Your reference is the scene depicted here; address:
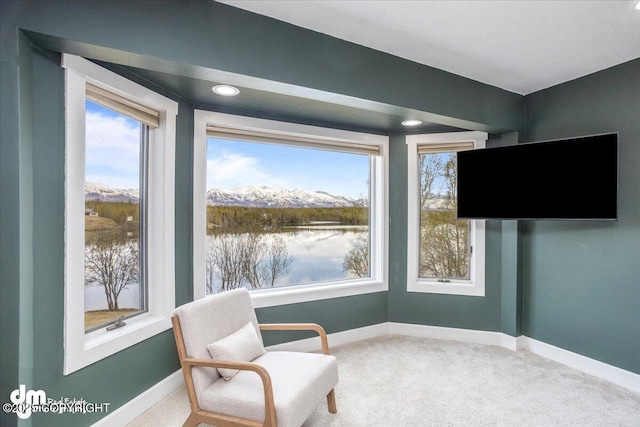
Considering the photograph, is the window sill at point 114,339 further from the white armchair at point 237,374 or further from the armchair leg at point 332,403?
the armchair leg at point 332,403

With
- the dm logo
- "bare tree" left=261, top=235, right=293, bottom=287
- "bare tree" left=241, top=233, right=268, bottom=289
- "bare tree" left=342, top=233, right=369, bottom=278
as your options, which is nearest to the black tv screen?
"bare tree" left=342, top=233, right=369, bottom=278

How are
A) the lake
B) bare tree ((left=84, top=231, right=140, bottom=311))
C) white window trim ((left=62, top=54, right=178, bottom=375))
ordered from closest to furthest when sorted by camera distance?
white window trim ((left=62, top=54, right=178, bottom=375)), bare tree ((left=84, top=231, right=140, bottom=311)), the lake

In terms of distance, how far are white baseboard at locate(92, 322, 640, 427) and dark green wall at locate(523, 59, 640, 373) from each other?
7cm

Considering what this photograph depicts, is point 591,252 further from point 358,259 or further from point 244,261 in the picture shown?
point 244,261

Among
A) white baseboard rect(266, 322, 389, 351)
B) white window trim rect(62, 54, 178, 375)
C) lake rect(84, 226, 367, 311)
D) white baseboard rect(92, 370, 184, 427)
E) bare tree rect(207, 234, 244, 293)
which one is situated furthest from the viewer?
lake rect(84, 226, 367, 311)

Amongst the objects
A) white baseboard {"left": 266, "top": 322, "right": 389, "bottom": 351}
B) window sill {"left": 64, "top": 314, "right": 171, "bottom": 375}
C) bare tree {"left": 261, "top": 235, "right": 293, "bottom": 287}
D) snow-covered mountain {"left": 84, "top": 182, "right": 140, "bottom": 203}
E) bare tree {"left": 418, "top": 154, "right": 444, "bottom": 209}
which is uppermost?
bare tree {"left": 418, "top": 154, "right": 444, "bottom": 209}

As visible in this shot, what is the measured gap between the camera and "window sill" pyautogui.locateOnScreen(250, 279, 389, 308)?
128 inches

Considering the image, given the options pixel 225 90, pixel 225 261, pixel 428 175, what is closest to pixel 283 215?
pixel 225 261

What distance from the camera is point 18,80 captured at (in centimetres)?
155

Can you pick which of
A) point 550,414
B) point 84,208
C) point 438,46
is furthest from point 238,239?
point 550,414

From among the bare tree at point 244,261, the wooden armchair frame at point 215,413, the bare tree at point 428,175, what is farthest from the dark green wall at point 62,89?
the bare tree at point 428,175

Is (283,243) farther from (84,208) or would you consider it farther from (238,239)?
(84,208)

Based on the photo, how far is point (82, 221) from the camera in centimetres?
196

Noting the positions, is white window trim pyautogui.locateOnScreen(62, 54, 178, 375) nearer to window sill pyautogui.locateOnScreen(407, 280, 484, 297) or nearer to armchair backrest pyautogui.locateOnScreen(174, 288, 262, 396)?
armchair backrest pyautogui.locateOnScreen(174, 288, 262, 396)
